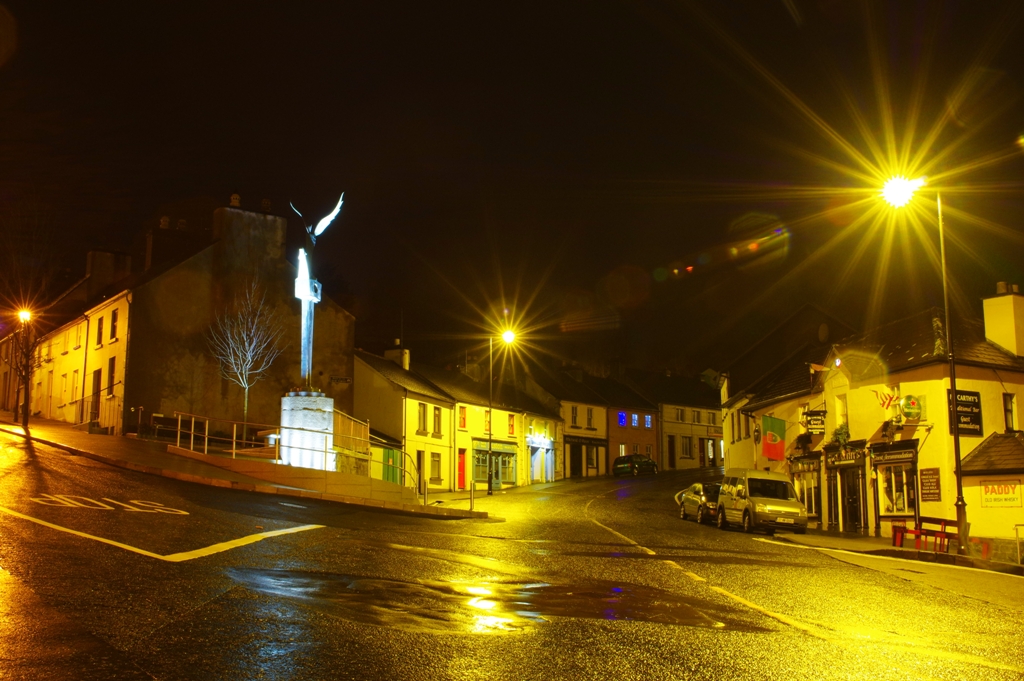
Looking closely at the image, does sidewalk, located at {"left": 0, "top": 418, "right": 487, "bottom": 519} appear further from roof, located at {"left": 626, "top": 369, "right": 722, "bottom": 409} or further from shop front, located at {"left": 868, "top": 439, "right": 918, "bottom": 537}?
roof, located at {"left": 626, "top": 369, "right": 722, "bottom": 409}

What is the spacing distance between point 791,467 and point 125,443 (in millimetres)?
25672

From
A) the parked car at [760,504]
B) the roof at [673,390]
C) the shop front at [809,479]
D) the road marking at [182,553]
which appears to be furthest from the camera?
the roof at [673,390]

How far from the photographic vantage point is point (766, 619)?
31.8ft

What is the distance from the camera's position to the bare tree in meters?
37.9

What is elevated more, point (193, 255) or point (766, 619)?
point (193, 255)

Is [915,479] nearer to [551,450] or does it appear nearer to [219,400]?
[219,400]

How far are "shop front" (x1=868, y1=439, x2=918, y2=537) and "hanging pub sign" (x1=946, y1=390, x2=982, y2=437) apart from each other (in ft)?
5.04

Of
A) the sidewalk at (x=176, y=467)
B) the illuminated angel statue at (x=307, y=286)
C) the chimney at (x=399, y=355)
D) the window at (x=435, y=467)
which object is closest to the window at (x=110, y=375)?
the sidewalk at (x=176, y=467)

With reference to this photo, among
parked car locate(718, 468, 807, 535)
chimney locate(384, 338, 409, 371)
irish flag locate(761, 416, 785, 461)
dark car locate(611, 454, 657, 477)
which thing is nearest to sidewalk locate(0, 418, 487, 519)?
parked car locate(718, 468, 807, 535)

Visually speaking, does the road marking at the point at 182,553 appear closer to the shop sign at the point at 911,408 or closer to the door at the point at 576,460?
the shop sign at the point at 911,408

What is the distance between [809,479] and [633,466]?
2743 cm

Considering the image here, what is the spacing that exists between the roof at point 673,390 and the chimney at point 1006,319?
48.5m

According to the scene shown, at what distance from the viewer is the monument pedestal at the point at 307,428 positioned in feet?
86.7

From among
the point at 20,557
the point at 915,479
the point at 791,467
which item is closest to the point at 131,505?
the point at 20,557
